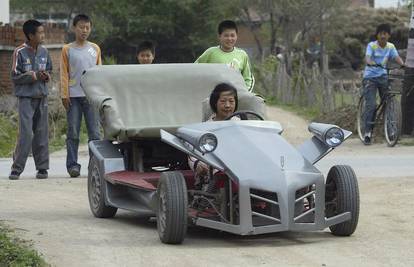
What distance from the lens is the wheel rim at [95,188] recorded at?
1045cm

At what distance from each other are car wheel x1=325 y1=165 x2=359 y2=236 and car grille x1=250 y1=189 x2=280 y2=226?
2.23 feet

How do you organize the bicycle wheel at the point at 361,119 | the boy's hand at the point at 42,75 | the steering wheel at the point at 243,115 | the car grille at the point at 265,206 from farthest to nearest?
the bicycle wheel at the point at 361,119, the boy's hand at the point at 42,75, the steering wheel at the point at 243,115, the car grille at the point at 265,206

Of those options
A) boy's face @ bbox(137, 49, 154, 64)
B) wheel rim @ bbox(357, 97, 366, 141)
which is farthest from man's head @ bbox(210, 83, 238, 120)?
wheel rim @ bbox(357, 97, 366, 141)

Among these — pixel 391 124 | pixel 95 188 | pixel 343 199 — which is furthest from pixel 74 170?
pixel 391 124

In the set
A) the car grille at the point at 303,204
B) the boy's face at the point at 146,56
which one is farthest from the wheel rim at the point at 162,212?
the boy's face at the point at 146,56

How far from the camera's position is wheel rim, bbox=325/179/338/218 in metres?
9.04

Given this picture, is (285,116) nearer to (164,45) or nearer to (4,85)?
(4,85)

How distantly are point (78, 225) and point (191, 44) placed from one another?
43.9 metres

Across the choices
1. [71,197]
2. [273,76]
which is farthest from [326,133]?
[273,76]

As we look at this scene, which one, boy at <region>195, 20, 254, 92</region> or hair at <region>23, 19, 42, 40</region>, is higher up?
hair at <region>23, 19, 42, 40</region>

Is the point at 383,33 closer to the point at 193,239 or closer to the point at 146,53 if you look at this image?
the point at 146,53

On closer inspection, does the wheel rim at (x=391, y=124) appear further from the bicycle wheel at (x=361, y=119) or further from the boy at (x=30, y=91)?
the boy at (x=30, y=91)

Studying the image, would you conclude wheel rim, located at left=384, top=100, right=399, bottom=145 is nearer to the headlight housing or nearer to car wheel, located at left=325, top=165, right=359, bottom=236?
the headlight housing

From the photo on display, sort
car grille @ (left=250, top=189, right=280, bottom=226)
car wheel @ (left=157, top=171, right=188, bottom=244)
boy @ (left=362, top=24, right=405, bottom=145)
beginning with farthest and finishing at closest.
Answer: boy @ (left=362, top=24, right=405, bottom=145), car wheel @ (left=157, top=171, right=188, bottom=244), car grille @ (left=250, top=189, right=280, bottom=226)
